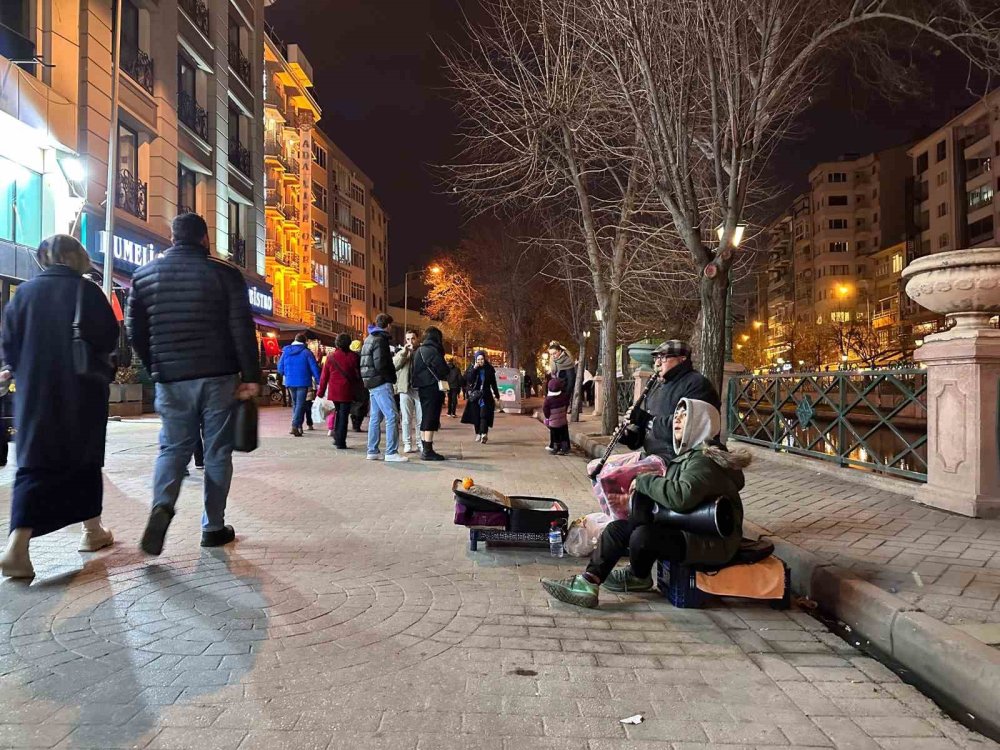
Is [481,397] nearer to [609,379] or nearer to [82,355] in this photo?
[609,379]

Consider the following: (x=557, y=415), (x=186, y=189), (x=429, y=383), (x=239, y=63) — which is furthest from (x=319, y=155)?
(x=429, y=383)

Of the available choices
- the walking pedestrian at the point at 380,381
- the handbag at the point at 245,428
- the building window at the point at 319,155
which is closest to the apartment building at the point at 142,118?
the walking pedestrian at the point at 380,381

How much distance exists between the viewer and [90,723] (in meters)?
2.64

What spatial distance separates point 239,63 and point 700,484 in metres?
32.7

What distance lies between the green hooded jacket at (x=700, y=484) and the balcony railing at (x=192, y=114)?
25.0 m

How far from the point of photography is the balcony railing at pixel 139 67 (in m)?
21.3

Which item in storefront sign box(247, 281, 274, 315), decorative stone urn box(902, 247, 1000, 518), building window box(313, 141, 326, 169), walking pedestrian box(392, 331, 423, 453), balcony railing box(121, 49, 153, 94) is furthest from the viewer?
building window box(313, 141, 326, 169)

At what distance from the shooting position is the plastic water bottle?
5.30 meters

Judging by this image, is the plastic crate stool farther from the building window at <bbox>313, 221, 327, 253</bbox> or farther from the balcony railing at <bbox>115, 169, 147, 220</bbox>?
the building window at <bbox>313, 221, 327, 253</bbox>

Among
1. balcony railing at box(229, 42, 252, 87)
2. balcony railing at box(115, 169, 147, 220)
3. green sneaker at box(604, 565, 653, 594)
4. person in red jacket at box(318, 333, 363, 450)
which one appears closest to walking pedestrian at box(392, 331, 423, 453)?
person in red jacket at box(318, 333, 363, 450)

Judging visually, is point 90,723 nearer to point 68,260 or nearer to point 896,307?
point 68,260

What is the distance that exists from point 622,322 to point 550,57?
23.0 m

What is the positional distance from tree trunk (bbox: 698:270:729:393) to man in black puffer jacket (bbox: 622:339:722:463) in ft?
13.7

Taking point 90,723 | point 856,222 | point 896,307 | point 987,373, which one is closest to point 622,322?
point 987,373
